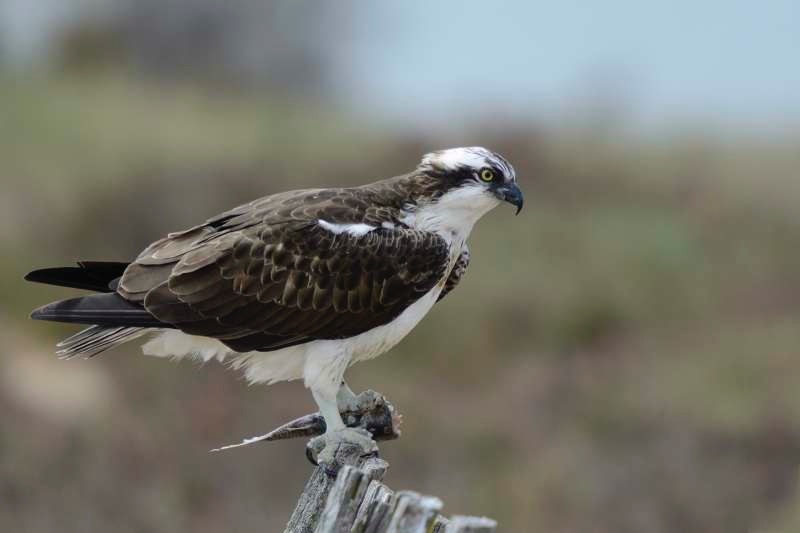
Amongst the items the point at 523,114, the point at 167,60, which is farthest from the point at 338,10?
the point at 523,114

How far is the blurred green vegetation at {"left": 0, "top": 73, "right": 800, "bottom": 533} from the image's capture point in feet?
42.2

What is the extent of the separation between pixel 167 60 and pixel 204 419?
19441 mm

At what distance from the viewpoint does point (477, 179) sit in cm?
675

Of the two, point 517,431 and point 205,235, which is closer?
point 205,235

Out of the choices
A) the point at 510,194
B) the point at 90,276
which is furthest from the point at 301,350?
the point at 510,194

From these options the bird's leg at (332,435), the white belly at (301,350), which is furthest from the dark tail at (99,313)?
the bird's leg at (332,435)

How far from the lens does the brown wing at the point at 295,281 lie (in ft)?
21.5

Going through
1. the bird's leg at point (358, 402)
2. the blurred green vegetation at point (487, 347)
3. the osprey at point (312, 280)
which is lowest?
the blurred green vegetation at point (487, 347)

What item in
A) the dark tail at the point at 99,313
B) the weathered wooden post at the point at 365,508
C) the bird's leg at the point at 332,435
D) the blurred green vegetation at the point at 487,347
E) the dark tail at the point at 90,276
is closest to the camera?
the weathered wooden post at the point at 365,508

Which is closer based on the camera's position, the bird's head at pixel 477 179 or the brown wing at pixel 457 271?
the bird's head at pixel 477 179

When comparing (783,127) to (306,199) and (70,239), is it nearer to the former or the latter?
(70,239)

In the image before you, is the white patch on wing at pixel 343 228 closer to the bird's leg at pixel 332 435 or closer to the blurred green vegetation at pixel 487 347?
the bird's leg at pixel 332 435

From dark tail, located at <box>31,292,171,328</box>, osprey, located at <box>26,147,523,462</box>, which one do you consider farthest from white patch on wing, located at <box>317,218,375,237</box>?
dark tail, located at <box>31,292,171,328</box>

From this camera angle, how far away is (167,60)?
3152 centimetres
